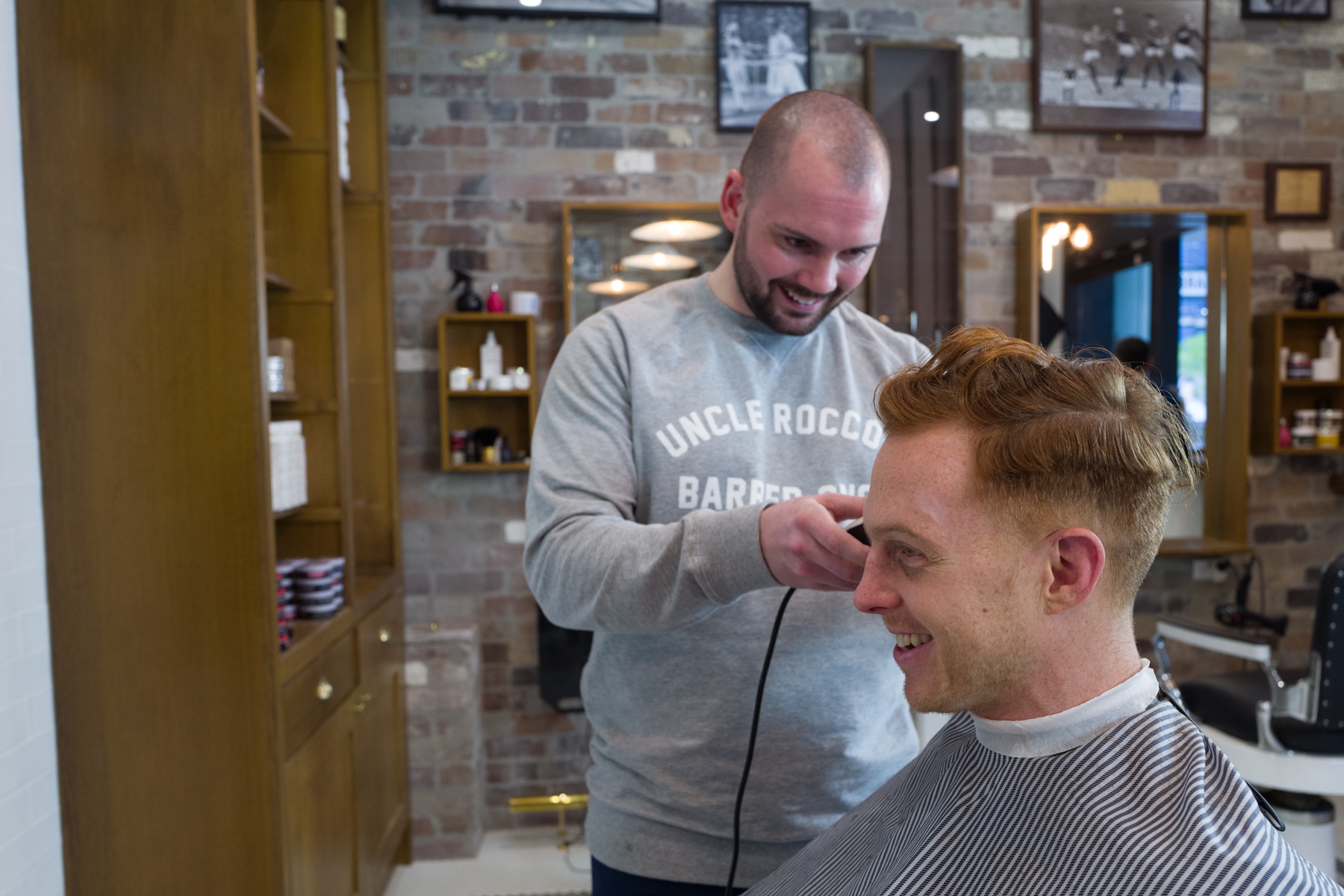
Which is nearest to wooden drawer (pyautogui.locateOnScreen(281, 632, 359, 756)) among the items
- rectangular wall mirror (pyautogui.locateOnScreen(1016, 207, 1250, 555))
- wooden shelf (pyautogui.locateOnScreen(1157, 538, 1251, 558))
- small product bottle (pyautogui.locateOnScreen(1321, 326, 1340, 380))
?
rectangular wall mirror (pyautogui.locateOnScreen(1016, 207, 1250, 555))

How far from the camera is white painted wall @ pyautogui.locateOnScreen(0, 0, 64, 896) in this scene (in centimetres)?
161

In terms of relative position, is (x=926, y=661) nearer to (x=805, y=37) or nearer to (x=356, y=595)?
(x=356, y=595)

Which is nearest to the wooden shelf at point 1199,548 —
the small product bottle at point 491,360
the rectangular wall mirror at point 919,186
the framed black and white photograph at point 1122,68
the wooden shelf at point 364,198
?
the rectangular wall mirror at point 919,186

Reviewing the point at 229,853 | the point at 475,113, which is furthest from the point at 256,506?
the point at 475,113

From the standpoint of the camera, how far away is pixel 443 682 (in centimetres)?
324

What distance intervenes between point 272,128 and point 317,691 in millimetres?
1414

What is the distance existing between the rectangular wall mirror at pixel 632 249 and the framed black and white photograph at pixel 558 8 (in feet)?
2.27

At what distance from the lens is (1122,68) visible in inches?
139

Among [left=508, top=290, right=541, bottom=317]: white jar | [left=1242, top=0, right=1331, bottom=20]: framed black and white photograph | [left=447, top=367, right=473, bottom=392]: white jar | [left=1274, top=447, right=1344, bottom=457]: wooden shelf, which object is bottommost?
[left=1274, top=447, right=1344, bottom=457]: wooden shelf

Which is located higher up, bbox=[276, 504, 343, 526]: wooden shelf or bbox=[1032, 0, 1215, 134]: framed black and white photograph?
bbox=[1032, 0, 1215, 134]: framed black and white photograph

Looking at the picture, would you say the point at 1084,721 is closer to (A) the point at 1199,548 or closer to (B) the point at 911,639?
(B) the point at 911,639

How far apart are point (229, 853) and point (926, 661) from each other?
61.4 inches

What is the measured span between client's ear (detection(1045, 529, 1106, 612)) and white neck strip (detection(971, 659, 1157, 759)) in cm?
11

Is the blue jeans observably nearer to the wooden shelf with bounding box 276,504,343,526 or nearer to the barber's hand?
the barber's hand
